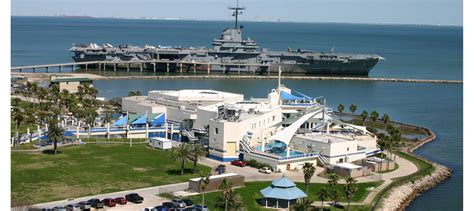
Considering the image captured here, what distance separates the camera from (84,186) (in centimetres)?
3434

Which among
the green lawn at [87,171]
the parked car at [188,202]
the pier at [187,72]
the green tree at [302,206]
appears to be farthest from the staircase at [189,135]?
the pier at [187,72]

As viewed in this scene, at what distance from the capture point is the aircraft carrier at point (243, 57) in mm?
116688

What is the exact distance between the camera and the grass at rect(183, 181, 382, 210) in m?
33.0

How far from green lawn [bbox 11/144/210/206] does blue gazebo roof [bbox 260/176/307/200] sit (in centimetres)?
645

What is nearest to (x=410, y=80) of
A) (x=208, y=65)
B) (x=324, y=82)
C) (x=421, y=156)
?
(x=324, y=82)

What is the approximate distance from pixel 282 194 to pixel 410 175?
42.2ft

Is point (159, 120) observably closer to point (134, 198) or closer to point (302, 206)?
point (134, 198)

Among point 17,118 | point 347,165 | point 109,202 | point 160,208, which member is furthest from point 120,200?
point 17,118

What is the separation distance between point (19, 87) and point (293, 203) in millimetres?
54819

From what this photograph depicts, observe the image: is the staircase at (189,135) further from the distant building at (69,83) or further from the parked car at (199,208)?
the distant building at (69,83)

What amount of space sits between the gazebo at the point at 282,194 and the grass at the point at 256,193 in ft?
2.54

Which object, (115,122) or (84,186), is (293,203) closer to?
(84,186)

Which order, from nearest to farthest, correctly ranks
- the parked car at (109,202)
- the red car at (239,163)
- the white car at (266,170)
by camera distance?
the parked car at (109,202)
the white car at (266,170)
the red car at (239,163)

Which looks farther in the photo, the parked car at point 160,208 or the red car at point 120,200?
the red car at point 120,200
